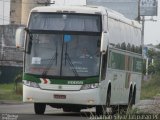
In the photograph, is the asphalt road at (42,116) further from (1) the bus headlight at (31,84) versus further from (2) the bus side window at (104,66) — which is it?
(2) the bus side window at (104,66)

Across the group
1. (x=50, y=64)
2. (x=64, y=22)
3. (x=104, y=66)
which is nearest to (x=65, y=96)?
(x=50, y=64)

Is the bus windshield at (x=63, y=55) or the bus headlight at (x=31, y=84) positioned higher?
the bus windshield at (x=63, y=55)

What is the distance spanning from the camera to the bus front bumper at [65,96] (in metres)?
20.8

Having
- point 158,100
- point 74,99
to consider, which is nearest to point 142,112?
point 158,100

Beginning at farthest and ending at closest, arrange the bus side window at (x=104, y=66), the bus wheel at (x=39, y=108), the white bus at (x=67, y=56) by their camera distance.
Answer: the bus wheel at (x=39, y=108)
the bus side window at (x=104, y=66)
the white bus at (x=67, y=56)

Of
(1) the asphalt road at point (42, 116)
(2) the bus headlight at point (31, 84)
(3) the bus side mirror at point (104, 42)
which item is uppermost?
(3) the bus side mirror at point (104, 42)

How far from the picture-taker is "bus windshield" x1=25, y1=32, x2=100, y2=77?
21062 millimetres

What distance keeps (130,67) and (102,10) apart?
4942 millimetres

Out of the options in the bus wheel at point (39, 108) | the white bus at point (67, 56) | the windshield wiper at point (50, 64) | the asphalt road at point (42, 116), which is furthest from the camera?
the bus wheel at point (39, 108)

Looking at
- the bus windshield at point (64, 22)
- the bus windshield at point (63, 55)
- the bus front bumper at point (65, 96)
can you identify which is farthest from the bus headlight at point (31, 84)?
the bus windshield at point (64, 22)

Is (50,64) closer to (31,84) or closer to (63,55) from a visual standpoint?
(63,55)

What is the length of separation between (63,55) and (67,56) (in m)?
0.14

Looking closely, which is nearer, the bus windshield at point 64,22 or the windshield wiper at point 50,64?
the windshield wiper at point 50,64

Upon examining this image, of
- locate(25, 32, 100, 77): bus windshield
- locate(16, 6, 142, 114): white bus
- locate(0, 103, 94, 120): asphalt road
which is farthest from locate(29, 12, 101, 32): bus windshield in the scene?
locate(0, 103, 94, 120): asphalt road
